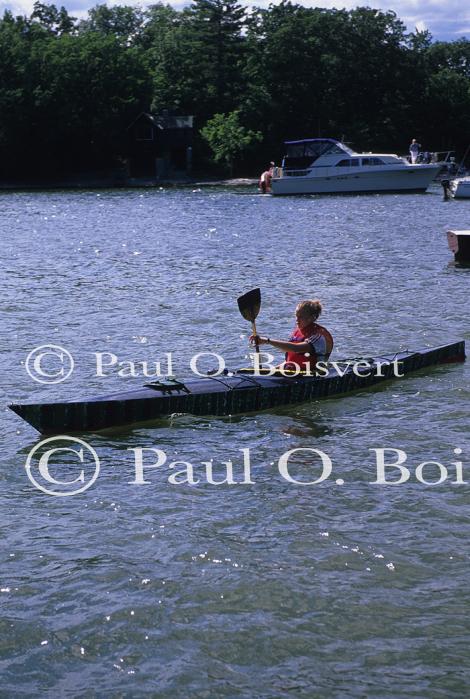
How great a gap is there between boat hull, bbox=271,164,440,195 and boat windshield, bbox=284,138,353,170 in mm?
1151

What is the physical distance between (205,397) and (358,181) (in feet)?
150

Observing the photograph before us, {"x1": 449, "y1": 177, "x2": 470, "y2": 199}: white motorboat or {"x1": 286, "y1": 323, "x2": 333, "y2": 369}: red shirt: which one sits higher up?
{"x1": 449, "y1": 177, "x2": 470, "y2": 199}: white motorboat

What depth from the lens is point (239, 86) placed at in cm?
8206

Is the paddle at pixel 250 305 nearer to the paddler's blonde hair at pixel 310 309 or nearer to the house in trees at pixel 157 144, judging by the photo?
the paddler's blonde hair at pixel 310 309

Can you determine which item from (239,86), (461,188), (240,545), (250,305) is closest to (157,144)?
(239,86)

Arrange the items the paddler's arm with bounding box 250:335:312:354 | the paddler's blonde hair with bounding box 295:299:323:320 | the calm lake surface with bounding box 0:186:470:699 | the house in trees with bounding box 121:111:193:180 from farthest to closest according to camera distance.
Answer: the house in trees with bounding box 121:111:193:180 → the paddler's blonde hair with bounding box 295:299:323:320 → the paddler's arm with bounding box 250:335:312:354 → the calm lake surface with bounding box 0:186:470:699

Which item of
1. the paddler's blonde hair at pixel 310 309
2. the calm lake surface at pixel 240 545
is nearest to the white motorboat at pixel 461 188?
the calm lake surface at pixel 240 545

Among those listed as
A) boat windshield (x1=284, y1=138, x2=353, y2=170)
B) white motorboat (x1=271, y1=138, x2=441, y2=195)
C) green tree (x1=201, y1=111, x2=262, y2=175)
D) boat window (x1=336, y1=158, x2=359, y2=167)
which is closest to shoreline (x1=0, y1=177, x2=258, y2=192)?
green tree (x1=201, y1=111, x2=262, y2=175)

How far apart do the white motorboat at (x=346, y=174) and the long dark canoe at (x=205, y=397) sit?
4312cm

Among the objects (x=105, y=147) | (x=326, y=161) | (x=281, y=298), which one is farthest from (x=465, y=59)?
(x=281, y=298)

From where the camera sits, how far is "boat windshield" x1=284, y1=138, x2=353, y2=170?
56031 mm

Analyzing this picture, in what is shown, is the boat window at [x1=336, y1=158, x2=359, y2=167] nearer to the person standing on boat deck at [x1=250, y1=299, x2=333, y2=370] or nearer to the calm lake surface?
the calm lake surface

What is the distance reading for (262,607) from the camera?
24.3ft

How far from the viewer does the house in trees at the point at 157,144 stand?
78.9 metres
